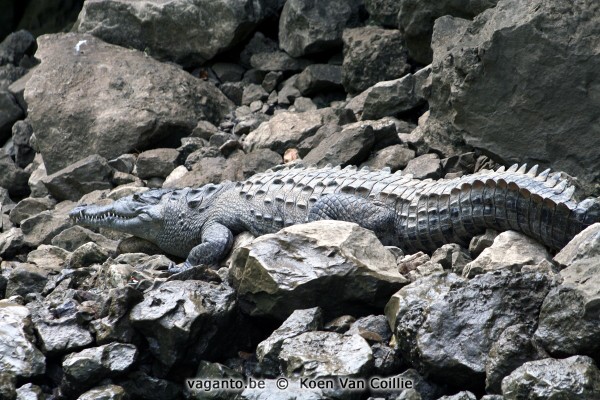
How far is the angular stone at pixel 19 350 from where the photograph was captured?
17.6 ft

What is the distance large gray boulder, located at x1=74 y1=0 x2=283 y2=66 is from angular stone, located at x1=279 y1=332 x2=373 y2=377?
5539 mm

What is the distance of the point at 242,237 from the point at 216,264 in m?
0.30

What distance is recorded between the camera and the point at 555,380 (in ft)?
14.2

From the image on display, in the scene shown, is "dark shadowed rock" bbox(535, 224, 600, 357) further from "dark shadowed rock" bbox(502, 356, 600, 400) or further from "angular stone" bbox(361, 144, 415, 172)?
"angular stone" bbox(361, 144, 415, 172)

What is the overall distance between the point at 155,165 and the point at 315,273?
149 inches

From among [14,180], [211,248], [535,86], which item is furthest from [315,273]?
[14,180]

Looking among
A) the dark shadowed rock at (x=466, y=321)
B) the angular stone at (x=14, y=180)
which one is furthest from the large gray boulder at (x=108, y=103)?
the dark shadowed rock at (x=466, y=321)

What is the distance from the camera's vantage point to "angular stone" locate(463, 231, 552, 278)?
5.28 metres

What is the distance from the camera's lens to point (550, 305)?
4629 mm

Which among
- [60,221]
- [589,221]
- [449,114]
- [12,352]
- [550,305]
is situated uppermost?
[449,114]

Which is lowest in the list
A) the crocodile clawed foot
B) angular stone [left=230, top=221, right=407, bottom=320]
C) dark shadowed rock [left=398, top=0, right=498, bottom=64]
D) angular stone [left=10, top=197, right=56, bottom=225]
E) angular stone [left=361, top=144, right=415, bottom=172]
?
angular stone [left=10, top=197, right=56, bottom=225]

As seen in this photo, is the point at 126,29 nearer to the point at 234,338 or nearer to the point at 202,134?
the point at 202,134

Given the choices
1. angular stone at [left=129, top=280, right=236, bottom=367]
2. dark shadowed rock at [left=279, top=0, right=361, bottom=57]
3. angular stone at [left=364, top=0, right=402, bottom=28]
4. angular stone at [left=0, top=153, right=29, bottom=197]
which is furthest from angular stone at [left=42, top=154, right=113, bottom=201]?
angular stone at [left=129, top=280, right=236, bottom=367]

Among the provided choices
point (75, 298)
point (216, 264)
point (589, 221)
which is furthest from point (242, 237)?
point (589, 221)
